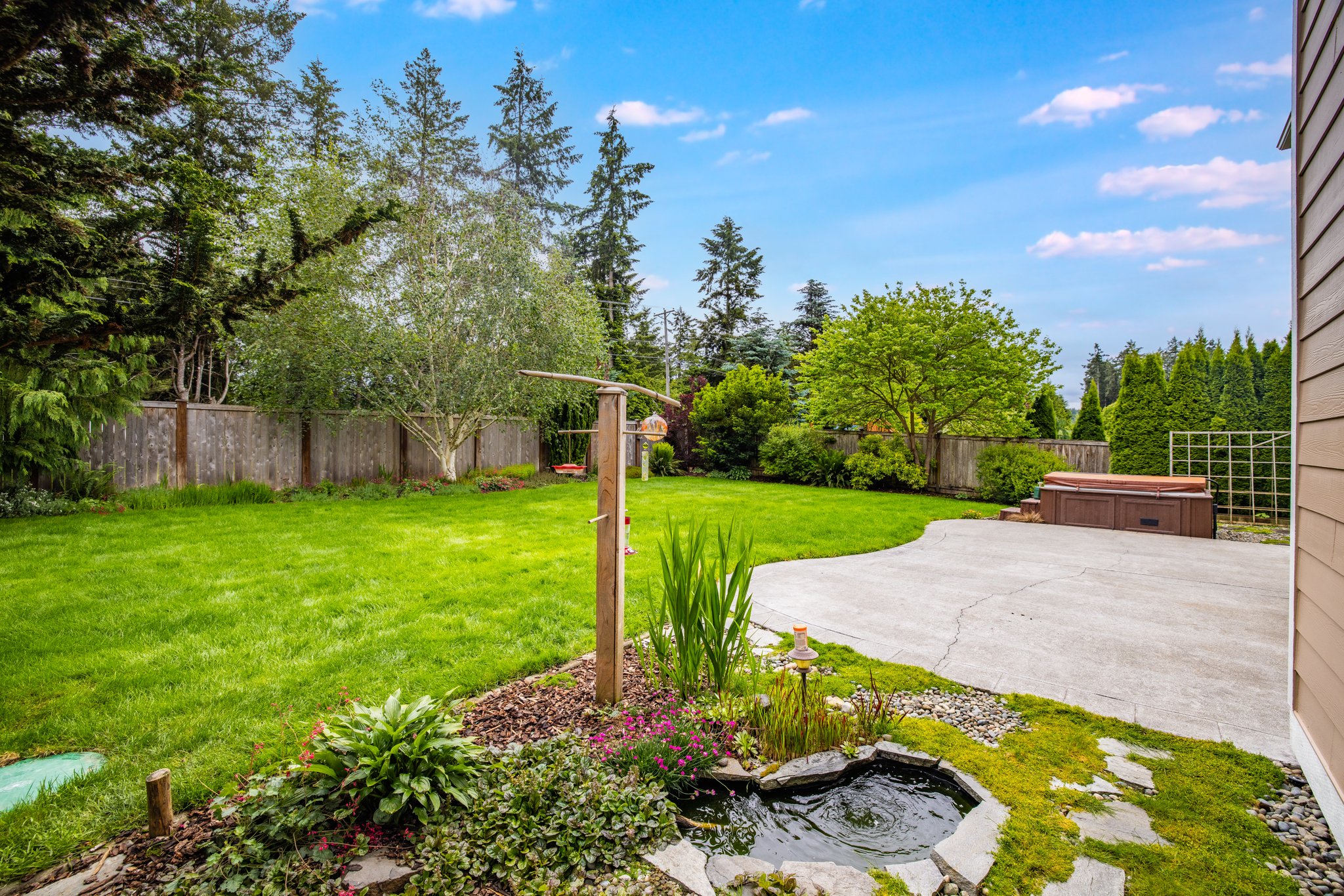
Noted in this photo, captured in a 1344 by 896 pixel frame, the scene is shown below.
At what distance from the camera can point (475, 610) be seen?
12.1ft

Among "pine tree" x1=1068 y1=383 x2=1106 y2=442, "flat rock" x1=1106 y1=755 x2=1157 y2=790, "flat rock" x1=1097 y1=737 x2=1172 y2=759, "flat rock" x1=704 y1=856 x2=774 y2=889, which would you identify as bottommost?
"flat rock" x1=704 y1=856 x2=774 y2=889

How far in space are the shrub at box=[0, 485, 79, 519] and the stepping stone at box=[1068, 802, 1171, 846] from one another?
31.4ft

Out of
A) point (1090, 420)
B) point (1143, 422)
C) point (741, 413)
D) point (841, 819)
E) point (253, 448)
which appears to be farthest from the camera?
point (741, 413)

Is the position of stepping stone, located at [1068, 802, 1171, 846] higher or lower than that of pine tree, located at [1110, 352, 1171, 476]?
lower

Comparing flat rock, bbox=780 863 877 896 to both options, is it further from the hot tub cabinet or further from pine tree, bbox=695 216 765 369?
pine tree, bbox=695 216 765 369

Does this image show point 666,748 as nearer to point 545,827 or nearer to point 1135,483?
point 545,827

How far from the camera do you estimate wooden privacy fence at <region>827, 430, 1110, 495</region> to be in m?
10.2

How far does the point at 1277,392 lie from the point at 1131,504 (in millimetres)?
3379

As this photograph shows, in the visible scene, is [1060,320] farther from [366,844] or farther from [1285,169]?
[366,844]

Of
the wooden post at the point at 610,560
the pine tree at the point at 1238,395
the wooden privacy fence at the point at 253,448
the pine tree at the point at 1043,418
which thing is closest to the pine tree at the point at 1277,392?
the pine tree at the point at 1238,395

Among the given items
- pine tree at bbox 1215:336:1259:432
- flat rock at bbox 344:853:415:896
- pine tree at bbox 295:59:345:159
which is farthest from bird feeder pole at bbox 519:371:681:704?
pine tree at bbox 295:59:345:159

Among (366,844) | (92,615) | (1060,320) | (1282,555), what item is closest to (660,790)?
(366,844)

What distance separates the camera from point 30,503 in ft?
20.7

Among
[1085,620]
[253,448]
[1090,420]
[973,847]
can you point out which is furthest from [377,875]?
[1090,420]
